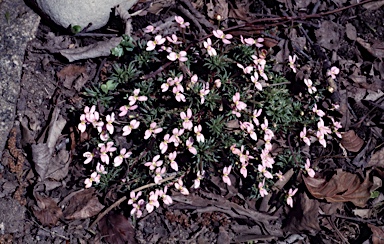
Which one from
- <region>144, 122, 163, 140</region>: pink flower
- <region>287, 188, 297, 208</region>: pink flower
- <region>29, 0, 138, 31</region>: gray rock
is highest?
<region>29, 0, 138, 31</region>: gray rock

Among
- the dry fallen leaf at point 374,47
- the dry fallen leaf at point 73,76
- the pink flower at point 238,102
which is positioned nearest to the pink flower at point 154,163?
the pink flower at point 238,102

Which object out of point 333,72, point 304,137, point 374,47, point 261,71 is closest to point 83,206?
point 261,71

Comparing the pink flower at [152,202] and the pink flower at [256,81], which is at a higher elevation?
the pink flower at [256,81]

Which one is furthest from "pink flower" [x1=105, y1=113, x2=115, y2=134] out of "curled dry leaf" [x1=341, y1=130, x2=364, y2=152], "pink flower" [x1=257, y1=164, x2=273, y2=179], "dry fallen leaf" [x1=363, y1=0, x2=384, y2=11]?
"dry fallen leaf" [x1=363, y1=0, x2=384, y2=11]

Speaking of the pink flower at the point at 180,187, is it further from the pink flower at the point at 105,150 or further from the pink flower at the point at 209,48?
the pink flower at the point at 209,48

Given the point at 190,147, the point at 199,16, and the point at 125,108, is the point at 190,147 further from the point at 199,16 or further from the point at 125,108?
the point at 199,16

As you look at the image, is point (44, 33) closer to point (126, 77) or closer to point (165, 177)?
point (126, 77)

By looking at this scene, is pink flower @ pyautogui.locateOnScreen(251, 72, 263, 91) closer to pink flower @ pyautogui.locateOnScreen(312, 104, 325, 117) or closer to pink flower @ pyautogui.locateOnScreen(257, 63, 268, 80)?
pink flower @ pyautogui.locateOnScreen(257, 63, 268, 80)
